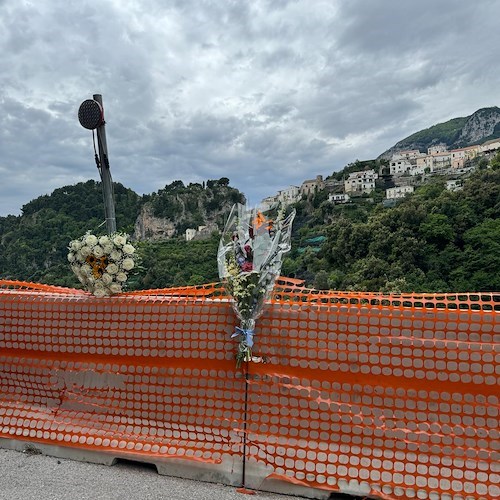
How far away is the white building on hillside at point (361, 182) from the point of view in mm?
115988

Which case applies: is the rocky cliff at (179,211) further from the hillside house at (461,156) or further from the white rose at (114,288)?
the white rose at (114,288)

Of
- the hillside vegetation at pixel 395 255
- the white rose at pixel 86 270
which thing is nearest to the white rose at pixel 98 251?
the white rose at pixel 86 270

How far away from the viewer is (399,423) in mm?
2889

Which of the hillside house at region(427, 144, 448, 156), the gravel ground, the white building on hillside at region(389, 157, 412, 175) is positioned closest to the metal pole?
the gravel ground

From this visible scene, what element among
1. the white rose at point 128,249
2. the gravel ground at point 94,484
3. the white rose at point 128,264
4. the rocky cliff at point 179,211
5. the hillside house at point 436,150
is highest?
the hillside house at point 436,150

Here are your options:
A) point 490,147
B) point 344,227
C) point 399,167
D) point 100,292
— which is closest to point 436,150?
point 490,147

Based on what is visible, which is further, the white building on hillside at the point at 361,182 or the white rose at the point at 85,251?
the white building on hillside at the point at 361,182

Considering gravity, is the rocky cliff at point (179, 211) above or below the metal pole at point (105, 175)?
above

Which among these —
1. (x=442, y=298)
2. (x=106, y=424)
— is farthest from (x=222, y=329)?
(x=442, y=298)

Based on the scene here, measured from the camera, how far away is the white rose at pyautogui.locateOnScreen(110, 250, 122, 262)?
14.1ft

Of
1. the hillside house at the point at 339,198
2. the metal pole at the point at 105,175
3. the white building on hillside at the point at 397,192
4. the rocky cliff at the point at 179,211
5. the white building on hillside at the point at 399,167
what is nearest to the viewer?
the metal pole at the point at 105,175

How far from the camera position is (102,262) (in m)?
4.27

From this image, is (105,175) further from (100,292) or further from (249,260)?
(249,260)

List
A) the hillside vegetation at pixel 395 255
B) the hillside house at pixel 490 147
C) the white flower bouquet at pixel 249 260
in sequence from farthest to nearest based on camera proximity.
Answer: the hillside house at pixel 490 147 → the hillside vegetation at pixel 395 255 → the white flower bouquet at pixel 249 260
